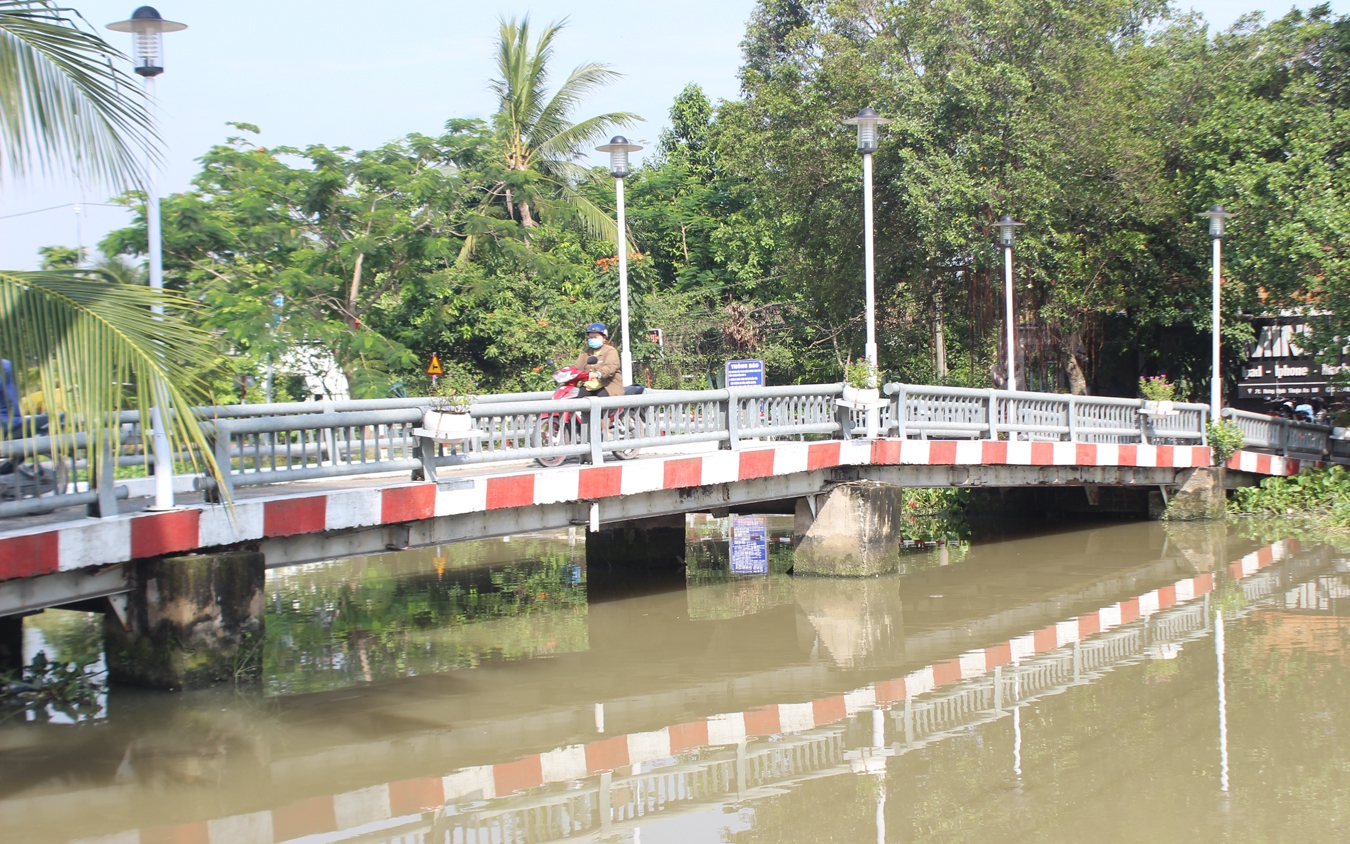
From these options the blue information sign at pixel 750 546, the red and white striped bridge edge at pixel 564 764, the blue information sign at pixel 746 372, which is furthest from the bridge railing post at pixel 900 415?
the red and white striped bridge edge at pixel 564 764

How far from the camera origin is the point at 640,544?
574 inches

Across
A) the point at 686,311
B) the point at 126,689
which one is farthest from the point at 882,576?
the point at 686,311

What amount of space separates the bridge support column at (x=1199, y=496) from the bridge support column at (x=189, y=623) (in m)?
14.1

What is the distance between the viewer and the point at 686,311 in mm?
29391

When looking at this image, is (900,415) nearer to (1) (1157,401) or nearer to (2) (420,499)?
(1) (1157,401)

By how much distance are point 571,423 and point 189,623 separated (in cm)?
358

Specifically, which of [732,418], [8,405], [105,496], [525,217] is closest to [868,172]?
[732,418]

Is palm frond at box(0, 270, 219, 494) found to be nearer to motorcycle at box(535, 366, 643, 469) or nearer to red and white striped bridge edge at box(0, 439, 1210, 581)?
red and white striped bridge edge at box(0, 439, 1210, 581)

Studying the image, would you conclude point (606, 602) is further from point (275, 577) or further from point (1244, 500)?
point (1244, 500)

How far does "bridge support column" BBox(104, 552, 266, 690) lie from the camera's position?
828cm

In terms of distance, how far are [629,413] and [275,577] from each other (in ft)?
21.1

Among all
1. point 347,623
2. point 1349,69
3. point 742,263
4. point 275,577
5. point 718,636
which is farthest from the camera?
point 742,263

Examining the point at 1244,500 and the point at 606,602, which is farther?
the point at 1244,500

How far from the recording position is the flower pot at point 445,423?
9266 millimetres
